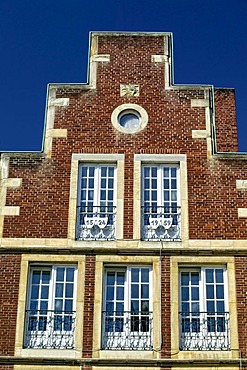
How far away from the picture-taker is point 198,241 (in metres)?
17.5

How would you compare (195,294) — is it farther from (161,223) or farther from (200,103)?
(200,103)

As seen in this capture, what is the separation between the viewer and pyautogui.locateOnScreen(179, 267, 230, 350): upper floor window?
16.7 metres

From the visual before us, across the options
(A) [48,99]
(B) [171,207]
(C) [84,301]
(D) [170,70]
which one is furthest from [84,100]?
(C) [84,301]

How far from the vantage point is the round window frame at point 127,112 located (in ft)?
61.8

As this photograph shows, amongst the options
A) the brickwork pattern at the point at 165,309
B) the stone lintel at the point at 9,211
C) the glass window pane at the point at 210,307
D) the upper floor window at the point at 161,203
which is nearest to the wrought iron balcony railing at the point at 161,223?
the upper floor window at the point at 161,203

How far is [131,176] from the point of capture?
59.9 feet

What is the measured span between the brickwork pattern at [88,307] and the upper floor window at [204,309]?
2.15 metres

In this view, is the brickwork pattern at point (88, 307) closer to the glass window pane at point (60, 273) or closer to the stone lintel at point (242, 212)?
the glass window pane at point (60, 273)

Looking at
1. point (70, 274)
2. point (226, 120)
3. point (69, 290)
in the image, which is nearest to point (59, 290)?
point (69, 290)

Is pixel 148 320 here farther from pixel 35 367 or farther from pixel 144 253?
pixel 35 367

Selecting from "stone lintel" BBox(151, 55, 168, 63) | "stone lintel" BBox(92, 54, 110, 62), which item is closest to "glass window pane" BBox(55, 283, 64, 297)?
"stone lintel" BBox(92, 54, 110, 62)

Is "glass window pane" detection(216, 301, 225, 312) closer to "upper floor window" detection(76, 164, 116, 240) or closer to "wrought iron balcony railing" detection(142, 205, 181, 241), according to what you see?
"wrought iron balcony railing" detection(142, 205, 181, 241)

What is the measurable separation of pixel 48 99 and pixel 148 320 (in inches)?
261

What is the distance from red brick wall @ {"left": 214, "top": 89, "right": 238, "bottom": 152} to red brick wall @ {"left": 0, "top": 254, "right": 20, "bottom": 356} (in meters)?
6.57
